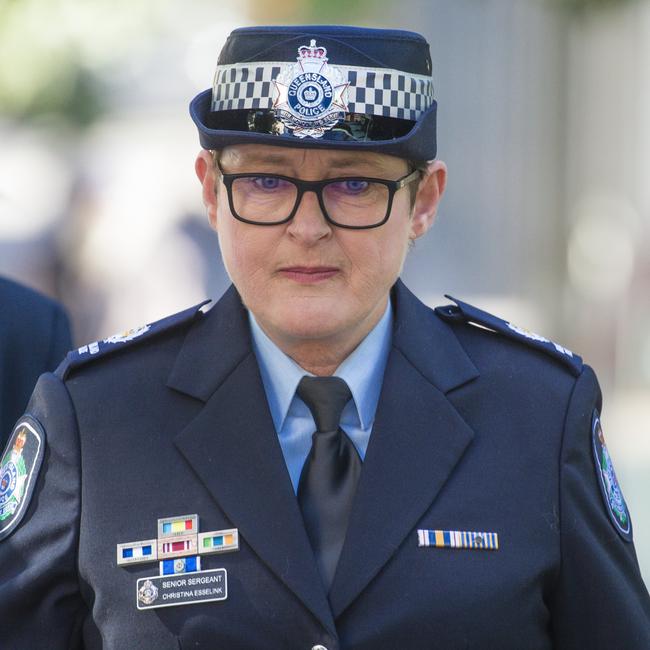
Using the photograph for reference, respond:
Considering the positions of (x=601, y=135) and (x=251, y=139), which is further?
(x=601, y=135)

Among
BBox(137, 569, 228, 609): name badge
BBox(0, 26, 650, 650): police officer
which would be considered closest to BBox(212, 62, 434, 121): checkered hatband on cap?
BBox(0, 26, 650, 650): police officer

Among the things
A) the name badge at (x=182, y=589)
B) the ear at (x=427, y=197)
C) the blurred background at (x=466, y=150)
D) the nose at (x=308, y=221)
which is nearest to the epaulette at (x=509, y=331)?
the ear at (x=427, y=197)

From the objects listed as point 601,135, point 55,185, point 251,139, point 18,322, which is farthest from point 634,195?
point 251,139

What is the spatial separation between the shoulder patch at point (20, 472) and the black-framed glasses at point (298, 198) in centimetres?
59

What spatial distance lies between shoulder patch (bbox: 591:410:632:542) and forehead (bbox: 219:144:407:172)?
70 centimetres

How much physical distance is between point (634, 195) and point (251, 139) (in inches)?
337

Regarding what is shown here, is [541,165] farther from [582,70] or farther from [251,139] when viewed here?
[251,139]

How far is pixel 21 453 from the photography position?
283cm

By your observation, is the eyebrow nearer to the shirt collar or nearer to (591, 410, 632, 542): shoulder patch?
the shirt collar

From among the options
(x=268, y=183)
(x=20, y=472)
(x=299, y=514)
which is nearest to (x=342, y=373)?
(x=299, y=514)

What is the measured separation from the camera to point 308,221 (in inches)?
107

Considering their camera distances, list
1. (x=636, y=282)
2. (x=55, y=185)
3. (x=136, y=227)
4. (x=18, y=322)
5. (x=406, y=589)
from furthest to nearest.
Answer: (x=636, y=282)
(x=55, y=185)
(x=136, y=227)
(x=18, y=322)
(x=406, y=589)

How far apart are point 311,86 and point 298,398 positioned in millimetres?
618

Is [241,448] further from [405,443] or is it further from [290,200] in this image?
[290,200]
